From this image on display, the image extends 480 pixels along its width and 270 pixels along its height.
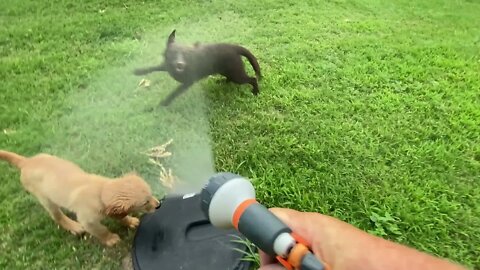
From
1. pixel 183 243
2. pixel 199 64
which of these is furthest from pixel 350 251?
pixel 199 64

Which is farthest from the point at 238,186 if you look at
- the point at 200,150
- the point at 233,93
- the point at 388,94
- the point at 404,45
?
the point at 404,45

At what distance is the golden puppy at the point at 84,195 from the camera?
148cm

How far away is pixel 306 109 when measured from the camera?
213 centimetres

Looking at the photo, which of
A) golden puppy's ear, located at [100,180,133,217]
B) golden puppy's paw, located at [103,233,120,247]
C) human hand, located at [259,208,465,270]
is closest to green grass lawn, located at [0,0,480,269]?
golden puppy's paw, located at [103,233,120,247]

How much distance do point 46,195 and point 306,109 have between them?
103cm

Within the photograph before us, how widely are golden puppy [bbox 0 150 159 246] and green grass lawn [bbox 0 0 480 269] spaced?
0.17 ft

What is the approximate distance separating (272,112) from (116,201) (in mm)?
840

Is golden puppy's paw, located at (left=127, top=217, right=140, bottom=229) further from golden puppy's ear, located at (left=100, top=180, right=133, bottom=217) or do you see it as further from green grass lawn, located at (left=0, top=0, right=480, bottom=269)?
golden puppy's ear, located at (left=100, top=180, right=133, bottom=217)

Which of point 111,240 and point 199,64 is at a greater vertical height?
point 199,64

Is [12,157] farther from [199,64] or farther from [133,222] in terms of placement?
[199,64]

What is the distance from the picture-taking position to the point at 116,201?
146 centimetres

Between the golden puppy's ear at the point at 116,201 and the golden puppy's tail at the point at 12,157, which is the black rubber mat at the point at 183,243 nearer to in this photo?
the golden puppy's ear at the point at 116,201

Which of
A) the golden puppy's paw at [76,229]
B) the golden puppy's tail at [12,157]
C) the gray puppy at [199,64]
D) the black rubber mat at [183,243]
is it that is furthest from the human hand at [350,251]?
the gray puppy at [199,64]

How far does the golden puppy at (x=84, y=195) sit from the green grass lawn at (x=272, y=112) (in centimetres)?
5
